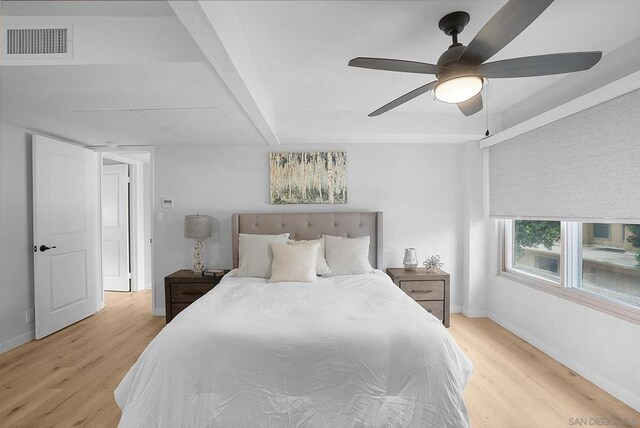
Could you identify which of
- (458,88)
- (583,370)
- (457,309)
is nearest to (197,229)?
(458,88)

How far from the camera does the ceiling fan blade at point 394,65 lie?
5.27 ft

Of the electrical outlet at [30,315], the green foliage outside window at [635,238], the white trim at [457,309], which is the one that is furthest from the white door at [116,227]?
the green foliage outside window at [635,238]

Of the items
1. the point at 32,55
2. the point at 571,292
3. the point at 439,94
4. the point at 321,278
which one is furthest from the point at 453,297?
the point at 32,55

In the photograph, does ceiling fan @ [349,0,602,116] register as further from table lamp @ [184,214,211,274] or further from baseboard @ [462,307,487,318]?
baseboard @ [462,307,487,318]

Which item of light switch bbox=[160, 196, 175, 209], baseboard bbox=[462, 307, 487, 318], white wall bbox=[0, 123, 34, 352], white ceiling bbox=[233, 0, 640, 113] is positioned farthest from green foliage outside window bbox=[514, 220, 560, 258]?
white wall bbox=[0, 123, 34, 352]

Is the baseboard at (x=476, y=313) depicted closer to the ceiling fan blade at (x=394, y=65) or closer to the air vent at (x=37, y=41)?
the ceiling fan blade at (x=394, y=65)

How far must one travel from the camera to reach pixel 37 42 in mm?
1758

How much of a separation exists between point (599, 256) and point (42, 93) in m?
4.57

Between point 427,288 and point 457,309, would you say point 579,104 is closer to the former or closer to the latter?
point 427,288

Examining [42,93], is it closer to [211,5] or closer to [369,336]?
[211,5]

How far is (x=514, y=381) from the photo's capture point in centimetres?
235

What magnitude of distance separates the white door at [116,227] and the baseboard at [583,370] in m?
5.85

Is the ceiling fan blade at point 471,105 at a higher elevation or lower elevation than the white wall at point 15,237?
higher

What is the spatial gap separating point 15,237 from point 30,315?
846 millimetres
